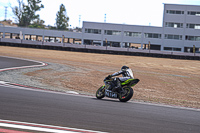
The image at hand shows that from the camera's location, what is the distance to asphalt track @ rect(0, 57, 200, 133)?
690 cm

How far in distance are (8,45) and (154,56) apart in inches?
1146

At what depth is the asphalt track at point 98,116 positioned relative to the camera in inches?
272

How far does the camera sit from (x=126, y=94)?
10.7 meters

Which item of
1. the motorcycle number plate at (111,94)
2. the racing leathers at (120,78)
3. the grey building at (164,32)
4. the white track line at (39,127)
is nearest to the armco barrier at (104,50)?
the grey building at (164,32)

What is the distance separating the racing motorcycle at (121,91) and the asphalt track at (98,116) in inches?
35.6

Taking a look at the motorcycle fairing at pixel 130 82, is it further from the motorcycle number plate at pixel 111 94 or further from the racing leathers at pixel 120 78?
the motorcycle number plate at pixel 111 94

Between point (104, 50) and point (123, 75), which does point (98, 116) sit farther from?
point (104, 50)

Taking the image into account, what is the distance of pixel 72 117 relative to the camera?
7.53 metres

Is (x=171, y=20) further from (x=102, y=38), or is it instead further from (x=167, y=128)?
(x=167, y=128)

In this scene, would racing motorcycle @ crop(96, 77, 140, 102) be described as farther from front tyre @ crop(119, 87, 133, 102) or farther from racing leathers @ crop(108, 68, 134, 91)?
racing leathers @ crop(108, 68, 134, 91)

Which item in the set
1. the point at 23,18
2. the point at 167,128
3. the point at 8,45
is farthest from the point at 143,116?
the point at 23,18

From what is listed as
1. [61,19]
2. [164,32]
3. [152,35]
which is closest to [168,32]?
[164,32]

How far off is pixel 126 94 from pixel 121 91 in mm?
271

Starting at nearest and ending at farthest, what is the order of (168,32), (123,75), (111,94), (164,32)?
(123,75)
(111,94)
(168,32)
(164,32)
